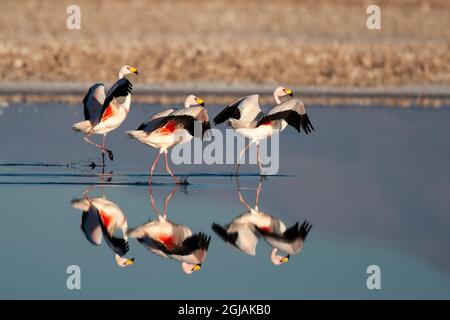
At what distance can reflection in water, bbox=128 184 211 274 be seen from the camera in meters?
9.81

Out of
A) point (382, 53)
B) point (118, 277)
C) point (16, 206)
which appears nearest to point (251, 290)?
point (118, 277)

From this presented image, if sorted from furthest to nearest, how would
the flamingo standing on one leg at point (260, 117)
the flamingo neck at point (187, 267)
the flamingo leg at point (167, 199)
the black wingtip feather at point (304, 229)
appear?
the flamingo standing on one leg at point (260, 117)
the flamingo leg at point (167, 199)
the black wingtip feather at point (304, 229)
the flamingo neck at point (187, 267)

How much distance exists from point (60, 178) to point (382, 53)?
56.2 feet

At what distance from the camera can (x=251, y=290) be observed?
355 inches

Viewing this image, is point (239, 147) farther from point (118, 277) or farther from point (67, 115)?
point (118, 277)

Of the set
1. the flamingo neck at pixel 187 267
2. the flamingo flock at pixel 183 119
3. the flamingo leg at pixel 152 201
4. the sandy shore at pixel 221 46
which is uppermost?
the sandy shore at pixel 221 46

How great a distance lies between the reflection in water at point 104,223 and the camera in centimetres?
1017

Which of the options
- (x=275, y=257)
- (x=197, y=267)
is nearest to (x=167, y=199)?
(x=275, y=257)

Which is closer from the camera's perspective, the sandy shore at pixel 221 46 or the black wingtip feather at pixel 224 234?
the black wingtip feather at pixel 224 234

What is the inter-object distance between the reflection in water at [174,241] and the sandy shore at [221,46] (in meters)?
15.6

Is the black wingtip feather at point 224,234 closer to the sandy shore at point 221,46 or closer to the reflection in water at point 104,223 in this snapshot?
the reflection in water at point 104,223

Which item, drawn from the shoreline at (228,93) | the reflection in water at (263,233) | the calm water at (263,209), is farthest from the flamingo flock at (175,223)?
the shoreline at (228,93)

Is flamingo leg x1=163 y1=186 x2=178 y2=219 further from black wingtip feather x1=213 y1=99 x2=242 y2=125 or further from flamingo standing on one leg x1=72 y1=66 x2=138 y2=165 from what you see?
flamingo standing on one leg x1=72 y1=66 x2=138 y2=165

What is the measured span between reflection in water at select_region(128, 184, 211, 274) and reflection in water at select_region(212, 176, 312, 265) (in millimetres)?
274
